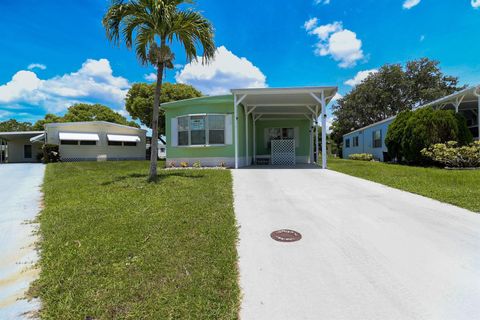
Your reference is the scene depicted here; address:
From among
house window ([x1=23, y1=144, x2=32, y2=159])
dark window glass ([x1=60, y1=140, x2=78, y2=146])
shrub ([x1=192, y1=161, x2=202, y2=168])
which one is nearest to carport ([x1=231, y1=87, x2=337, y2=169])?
shrub ([x1=192, y1=161, x2=202, y2=168])

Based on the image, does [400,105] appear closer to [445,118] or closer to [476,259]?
[445,118]

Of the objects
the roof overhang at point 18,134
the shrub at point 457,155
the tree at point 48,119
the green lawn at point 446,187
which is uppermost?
the tree at point 48,119

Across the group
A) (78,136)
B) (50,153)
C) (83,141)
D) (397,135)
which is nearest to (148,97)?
(83,141)

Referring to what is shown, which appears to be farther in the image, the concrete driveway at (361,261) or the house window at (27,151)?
the house window at (27,151)

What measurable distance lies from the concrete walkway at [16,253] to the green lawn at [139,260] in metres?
0.13

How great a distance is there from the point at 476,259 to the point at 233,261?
9.10ft

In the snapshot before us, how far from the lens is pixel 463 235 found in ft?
11.3

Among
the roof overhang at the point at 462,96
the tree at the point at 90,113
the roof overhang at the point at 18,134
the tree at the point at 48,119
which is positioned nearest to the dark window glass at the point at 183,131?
the roof overhang at the point at 462,96

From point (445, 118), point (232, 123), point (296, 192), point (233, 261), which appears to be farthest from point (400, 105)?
Result: point (233, 261)

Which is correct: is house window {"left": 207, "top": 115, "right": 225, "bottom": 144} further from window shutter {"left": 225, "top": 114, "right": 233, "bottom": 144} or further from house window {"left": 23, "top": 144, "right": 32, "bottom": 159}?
house window {"left": 23, "top": 144, "right": 32, "bottom": 159}

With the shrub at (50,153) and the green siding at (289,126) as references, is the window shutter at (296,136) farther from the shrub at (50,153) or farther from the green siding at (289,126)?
the shrub at (50,153)

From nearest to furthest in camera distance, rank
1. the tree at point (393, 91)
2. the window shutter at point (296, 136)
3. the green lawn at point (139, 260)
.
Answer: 1. the green lawn at point (139, 260)
2. the window shutter at point (296, 136)
3. the tree at point (393, 91)

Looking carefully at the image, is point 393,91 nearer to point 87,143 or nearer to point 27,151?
point 87,143

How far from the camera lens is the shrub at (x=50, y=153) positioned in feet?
56.5
